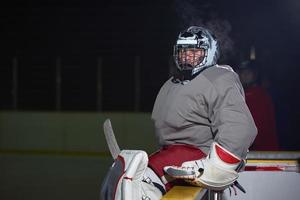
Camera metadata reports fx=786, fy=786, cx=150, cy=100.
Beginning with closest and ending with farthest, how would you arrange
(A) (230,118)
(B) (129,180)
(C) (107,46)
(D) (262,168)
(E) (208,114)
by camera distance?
(B) (129,180), (A) (230,118), (E) (208,114), (D) (262,168), (C) (107,46)

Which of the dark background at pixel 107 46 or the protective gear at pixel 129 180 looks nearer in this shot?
the protective gear at pixel 129 180

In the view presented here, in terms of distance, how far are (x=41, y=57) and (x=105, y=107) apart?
1328 mm

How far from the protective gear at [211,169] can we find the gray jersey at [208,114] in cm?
3

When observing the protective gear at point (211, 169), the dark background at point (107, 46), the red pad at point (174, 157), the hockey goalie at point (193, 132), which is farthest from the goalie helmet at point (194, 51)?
the dark background at point (107, 46)

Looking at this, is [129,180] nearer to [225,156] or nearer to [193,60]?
[225,156]

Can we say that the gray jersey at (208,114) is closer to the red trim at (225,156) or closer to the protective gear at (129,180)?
the red trim at (225,156)

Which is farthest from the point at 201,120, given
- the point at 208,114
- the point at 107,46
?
the point at 107,46

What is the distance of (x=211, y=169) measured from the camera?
261 cm

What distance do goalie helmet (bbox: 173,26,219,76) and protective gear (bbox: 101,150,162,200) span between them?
0.44 metres

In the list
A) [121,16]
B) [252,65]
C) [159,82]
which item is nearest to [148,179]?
[252,65]

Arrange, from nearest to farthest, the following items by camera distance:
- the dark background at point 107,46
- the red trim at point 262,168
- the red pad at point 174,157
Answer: the red pad at point 174,157
the red trim at point 262,168
the dark background at point 107,46

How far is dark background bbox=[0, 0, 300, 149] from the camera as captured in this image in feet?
35.9

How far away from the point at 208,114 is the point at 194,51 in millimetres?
252

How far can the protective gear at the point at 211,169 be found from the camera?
260cm
